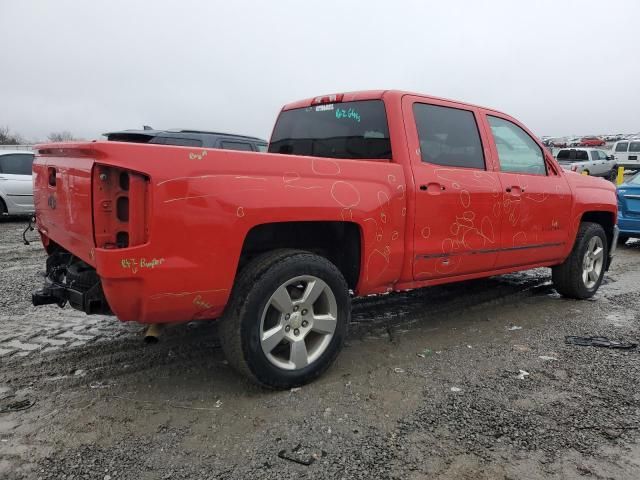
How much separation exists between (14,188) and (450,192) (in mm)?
10171

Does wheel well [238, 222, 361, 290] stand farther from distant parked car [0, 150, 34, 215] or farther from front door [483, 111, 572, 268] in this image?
distant parked car [0, 150, 34, 215]

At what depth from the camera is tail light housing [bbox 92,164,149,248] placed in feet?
8.31

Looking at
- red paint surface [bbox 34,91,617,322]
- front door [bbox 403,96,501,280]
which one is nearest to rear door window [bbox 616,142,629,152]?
red paint surface [bbox 34,91,617,322]

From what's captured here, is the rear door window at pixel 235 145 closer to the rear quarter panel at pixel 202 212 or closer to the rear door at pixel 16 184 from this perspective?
the rear door at pixel 16 184

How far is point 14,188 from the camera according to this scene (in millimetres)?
10805

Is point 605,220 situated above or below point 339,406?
above

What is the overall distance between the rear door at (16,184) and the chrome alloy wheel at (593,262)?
10463mm

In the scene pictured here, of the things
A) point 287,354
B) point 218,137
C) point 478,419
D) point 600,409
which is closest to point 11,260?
point 218,137

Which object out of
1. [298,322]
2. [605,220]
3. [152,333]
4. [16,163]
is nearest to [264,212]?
[298,322]

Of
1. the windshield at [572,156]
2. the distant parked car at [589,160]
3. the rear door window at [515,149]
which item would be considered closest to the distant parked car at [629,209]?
the rear door window at [515,149]

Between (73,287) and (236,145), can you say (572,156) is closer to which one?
(236,145)

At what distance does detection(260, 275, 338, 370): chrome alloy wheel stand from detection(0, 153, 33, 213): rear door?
9.72 m

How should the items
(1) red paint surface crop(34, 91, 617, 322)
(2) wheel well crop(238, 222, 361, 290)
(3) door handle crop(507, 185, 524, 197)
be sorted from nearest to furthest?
(1) red paint surface crop(34, 91, 617, 322) → (2) wheel well crop(238, 222, 361, 290) → (3) door handle crop(507, 185, 524, 197)

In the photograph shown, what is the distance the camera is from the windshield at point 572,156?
24328 mm
